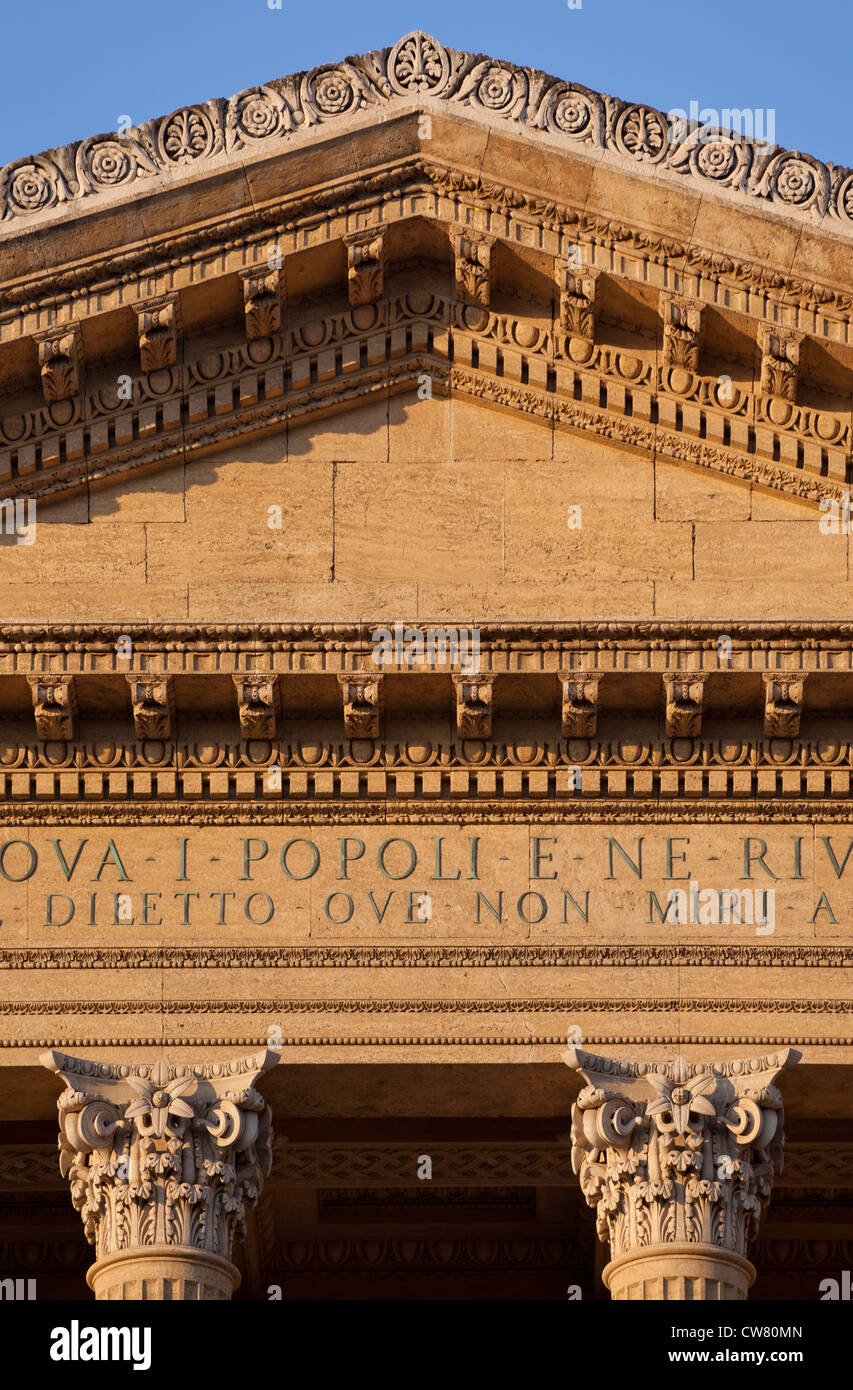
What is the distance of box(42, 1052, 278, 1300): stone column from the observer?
69.4 feet

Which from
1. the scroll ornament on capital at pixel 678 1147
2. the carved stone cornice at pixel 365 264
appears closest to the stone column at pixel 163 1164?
the scroll ornament on capital at pixel 678 1147

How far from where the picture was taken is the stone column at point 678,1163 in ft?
69.8

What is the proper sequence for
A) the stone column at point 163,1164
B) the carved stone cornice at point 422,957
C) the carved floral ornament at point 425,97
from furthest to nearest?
the carved floral ornament at point 425,97 < the carved stone cornice at point 422,957 < the stone column at point 163,1164

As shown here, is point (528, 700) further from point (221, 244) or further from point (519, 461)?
point (221, 244)

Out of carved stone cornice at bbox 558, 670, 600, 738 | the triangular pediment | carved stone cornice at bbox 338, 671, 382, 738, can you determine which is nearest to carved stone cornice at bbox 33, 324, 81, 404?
the triangular pediment

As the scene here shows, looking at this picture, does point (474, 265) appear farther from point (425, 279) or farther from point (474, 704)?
point (474, 704)

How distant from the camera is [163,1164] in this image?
836 inches

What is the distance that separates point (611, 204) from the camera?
2342cm

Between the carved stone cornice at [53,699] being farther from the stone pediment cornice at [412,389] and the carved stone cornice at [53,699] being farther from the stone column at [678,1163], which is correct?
the stone column at [678,1163]

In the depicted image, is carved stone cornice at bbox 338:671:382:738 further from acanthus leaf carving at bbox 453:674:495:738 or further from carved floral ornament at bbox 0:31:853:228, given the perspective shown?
carved floral ornament at bbox 0:31:853:228

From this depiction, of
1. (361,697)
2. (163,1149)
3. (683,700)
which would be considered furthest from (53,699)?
(683,700)

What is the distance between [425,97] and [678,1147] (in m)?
8.20

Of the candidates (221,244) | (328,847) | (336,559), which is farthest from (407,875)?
(221,244)

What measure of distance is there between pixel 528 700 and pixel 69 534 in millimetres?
3846
